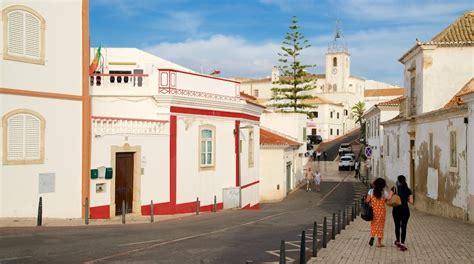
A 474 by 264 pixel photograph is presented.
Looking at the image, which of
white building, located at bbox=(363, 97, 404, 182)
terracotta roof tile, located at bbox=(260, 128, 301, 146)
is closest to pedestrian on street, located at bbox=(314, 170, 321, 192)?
terracotta roof tile, located at bbox=(260, 128, 301, 146)

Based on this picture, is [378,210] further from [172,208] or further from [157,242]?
[172,208]

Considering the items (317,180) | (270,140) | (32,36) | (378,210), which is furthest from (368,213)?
(317,180)

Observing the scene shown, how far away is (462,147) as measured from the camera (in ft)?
58.6

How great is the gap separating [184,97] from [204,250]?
10.5 m

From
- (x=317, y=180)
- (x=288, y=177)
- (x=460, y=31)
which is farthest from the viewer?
(x=288, y=177)

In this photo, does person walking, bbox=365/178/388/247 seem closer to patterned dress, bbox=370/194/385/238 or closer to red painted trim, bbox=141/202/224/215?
patterned dress, bbox=370/194/385/238

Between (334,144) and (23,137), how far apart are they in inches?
2788

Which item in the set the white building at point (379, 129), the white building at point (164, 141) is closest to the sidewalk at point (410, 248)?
the white building at point (164, 141)

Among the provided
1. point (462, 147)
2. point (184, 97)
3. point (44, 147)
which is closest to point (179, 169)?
point (184, 97)

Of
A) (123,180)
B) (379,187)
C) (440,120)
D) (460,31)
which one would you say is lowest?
(123,180)

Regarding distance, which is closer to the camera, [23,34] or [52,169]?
[23,34]

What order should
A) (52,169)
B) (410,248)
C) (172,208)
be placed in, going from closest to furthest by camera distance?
(410,248), (52,169), (172,208)

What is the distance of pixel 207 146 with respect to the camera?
22.4 m

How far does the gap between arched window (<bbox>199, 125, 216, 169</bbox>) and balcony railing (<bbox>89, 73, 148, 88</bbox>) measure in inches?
122
